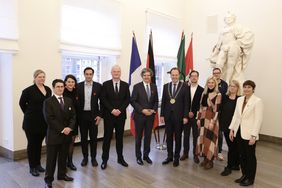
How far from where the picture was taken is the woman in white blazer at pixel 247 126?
2.69 m

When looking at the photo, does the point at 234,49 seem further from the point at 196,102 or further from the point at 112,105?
the point at 112,105

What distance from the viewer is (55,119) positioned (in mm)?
2543

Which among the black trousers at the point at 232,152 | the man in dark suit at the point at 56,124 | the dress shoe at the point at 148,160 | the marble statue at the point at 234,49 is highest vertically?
the marble statue at the point at 234,49

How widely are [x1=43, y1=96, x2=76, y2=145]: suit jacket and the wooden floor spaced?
1.81 feet

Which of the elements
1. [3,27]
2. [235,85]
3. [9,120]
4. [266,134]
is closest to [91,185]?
[9,120]

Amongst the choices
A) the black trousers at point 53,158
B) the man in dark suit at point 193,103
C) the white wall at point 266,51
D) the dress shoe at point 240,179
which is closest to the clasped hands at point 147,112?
the man in dark suit at point 193,103

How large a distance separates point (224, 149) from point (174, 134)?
47.8 inches

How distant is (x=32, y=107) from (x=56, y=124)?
0.58m

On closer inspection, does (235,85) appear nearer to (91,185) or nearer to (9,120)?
(91,185)

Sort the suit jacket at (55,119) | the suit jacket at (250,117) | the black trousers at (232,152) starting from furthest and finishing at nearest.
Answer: the black trousers at (232,152), the suit jacket at (250,117), the suit jacket at (55,119)

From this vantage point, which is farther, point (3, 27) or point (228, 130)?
point (3, 27)

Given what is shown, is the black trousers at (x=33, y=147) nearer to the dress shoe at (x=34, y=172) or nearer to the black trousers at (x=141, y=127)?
the dress shoe at (x=34, y=172)

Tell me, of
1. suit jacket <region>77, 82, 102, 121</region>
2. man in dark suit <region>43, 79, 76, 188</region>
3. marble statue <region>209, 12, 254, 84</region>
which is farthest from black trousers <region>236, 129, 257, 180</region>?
marble statue <region>209, 12, 254, 84</region>

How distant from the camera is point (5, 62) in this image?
3484 millimetres
